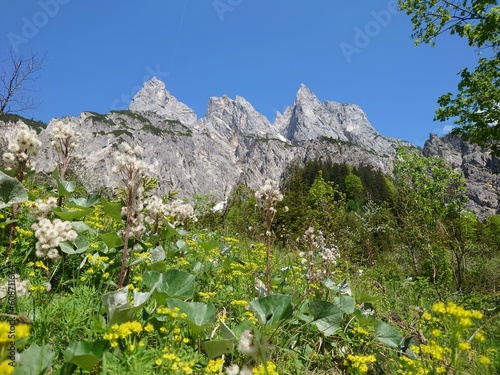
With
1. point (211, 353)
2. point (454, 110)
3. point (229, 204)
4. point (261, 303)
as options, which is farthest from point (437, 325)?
point (229, 204)

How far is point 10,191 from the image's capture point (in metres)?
2.82

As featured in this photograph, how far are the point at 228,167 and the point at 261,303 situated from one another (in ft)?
604

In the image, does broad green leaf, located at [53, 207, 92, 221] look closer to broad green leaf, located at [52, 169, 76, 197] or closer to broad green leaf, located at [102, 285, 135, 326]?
broad green leaf, located at [52, 169, 76, 197]

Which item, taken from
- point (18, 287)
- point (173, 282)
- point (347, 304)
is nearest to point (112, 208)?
point (18, 287)

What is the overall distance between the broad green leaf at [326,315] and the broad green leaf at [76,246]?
204 cm

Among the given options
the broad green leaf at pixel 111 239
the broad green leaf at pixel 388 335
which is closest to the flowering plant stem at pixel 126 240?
the broad green leaf at pixel 111 239

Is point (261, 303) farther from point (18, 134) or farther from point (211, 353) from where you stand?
point (18, 134)

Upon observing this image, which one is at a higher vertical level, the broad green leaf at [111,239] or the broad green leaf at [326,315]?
the broad green leaf at [111,239]

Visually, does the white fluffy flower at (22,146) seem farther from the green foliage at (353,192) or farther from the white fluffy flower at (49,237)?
the green foliage at (353,192)

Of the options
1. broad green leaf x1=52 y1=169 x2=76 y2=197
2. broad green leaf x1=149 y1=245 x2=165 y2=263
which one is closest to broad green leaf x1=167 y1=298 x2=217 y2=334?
broad green leaf x1=149 y1=245 x2=165 y2=263

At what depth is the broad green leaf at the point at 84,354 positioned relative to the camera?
1.48m

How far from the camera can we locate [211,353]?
2.02 metres

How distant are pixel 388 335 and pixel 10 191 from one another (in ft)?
11.2

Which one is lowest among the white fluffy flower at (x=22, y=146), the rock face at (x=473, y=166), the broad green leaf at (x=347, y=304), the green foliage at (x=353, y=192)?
→ the broad green leaf at (x=347, y=304)
